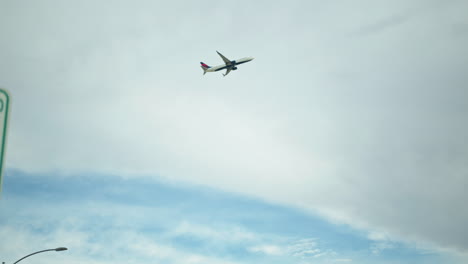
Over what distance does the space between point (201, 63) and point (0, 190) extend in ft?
370

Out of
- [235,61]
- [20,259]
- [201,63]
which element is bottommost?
[20,259]

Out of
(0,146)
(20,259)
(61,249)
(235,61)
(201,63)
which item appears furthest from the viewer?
(201,63)

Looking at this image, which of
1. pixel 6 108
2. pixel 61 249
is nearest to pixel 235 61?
Answer: pixel 61 249

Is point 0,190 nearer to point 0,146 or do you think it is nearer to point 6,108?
point 0,146

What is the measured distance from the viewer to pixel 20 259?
3117 cm

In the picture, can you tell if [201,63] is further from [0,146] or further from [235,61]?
[0,146]

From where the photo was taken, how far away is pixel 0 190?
173 inches

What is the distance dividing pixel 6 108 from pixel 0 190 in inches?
43.9

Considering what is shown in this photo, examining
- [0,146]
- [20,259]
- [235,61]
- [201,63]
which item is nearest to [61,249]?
[20,259]

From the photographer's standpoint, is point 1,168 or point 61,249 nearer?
point 1,168

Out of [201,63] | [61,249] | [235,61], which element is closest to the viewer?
[61,249]

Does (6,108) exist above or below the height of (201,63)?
below

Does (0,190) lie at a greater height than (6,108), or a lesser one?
lesser

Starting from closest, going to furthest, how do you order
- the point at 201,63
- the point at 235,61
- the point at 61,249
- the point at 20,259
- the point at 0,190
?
1. the point at 0,190
2. the point at 20,259
3. the point at 61,249
4. the point at 235,61
5. the point at 201,63
